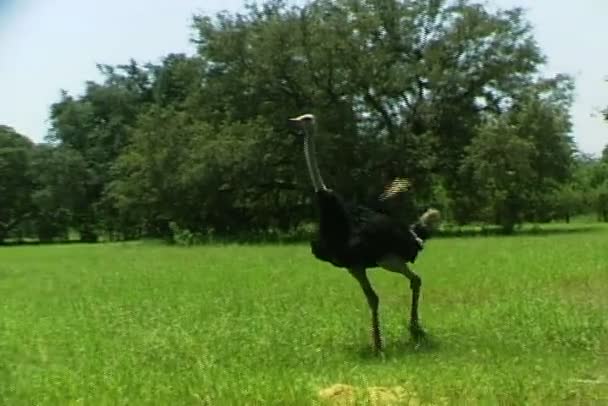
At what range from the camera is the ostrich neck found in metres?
9.67

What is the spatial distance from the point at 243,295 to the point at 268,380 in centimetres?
772

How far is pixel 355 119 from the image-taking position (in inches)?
1559

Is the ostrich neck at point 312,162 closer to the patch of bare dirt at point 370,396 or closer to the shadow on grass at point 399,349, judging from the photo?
the shadow on grass at point 399,349

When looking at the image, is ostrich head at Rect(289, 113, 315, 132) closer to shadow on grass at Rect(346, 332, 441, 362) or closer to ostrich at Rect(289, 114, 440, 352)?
ostrich at Rect(289, 114, 440, 352)

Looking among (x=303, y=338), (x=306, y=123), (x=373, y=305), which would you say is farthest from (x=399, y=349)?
(x=306, y=123)

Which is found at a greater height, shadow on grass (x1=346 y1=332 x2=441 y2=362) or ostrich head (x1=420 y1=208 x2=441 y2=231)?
ostrich head (x1=420 y1=208 x2=441 y2=231)

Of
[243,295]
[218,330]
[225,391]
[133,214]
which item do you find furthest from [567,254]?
[133,214]

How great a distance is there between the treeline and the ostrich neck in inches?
1107

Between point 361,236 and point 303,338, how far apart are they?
4.43 ft

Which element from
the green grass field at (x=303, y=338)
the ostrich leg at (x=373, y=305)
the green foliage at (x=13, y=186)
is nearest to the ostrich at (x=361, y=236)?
the ostrich leg at (x=373, y=305)

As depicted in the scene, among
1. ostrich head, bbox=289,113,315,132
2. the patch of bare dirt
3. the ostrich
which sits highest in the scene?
ostrich head, bbox=289,113,315,132

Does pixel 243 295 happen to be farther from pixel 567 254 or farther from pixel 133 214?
pixel 133 214

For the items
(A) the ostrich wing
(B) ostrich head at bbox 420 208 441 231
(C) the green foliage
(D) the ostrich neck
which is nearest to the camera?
(D) the ostrich neck

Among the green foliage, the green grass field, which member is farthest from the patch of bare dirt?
the green foliage
